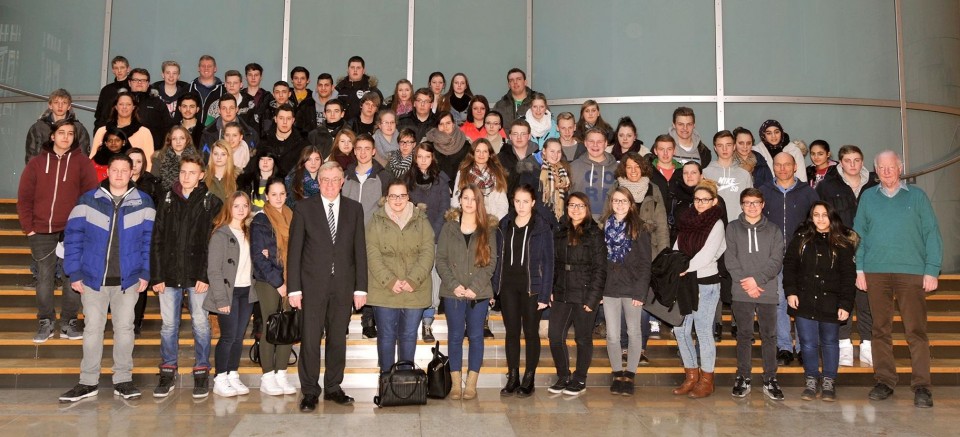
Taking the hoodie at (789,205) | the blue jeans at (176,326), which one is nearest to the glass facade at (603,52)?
the hoodie at (789,205)

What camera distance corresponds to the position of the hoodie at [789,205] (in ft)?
23.0

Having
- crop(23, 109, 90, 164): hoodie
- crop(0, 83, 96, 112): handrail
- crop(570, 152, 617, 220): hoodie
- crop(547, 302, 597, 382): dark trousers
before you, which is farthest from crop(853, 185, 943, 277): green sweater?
crop(0, 83, 96, 112): handrail

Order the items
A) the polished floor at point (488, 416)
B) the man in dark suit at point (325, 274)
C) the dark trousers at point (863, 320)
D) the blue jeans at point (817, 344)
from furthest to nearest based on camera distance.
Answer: the dark trousers at point (863, 320) → the blue jeans at point (817, 344) → the man in dark suit at point (325, 274) → the polished floor at point (488, 416)

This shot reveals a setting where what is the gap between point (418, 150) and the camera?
6.94 meters

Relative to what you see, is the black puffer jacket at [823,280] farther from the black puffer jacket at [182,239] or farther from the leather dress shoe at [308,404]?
the black puffer jacket at [182,239]

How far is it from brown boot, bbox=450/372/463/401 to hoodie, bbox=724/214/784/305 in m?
2.56

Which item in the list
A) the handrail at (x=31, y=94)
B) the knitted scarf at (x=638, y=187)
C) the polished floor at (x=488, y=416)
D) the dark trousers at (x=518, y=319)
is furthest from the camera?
the handrail at (x=31, y=94)

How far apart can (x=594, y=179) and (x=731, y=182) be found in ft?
4.99

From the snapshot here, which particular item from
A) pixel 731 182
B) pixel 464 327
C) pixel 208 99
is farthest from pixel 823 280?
pixel 208 99

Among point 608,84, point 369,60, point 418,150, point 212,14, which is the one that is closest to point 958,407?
point 418,150

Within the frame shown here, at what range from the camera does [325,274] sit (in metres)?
5.74

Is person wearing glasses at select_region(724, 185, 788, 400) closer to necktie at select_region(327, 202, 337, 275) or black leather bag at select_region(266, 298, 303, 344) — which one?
necktie at select_region(327, 202, 337, 275)

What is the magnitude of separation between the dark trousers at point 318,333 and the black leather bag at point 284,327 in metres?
0.07

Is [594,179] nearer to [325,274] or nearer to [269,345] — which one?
[325,274]
